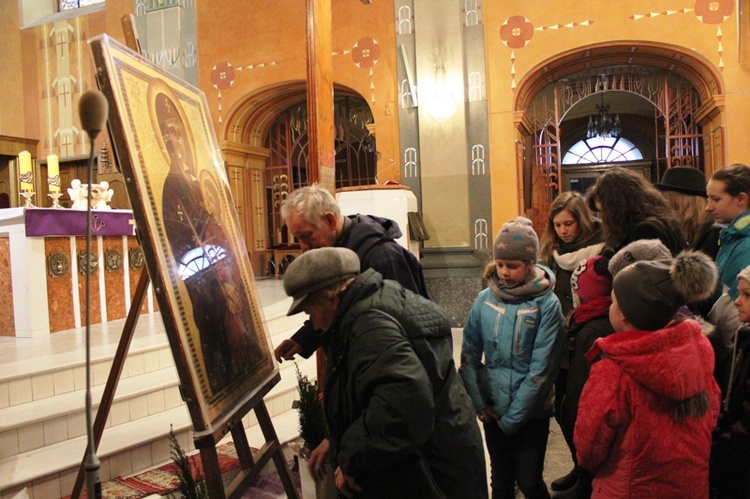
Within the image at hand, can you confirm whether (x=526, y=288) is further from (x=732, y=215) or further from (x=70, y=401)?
(x=70, y=401)

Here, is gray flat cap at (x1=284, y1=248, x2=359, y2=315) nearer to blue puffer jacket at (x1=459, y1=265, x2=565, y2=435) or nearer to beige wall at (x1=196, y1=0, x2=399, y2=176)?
blue puffer jacket at (x1=459, y1=265, x2=565, y2=435)

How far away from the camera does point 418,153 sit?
26.5 feet

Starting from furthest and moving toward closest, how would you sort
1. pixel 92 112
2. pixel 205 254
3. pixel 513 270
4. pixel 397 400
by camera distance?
pixel 513 270 → pixel 205 254 → pixel 397 400 → pixel 92 112

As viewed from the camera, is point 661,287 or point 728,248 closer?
point 661,287

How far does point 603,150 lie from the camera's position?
1337 centimetres

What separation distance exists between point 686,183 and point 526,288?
3.73ft

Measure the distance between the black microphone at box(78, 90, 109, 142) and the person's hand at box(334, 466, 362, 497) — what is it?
1.02m

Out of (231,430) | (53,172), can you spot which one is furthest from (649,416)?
(53,172)

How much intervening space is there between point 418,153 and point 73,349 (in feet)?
16.3

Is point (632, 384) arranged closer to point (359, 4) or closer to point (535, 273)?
point (535, 273)

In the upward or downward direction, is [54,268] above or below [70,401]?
above

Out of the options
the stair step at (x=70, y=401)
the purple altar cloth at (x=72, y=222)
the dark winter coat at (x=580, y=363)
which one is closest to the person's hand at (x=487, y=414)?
the dark winter coat at (x=580, y=363)

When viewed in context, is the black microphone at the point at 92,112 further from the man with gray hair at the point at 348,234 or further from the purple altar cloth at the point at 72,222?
the purple altar cloth at the point at 72,222

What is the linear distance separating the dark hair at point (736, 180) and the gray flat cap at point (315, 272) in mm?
1844
